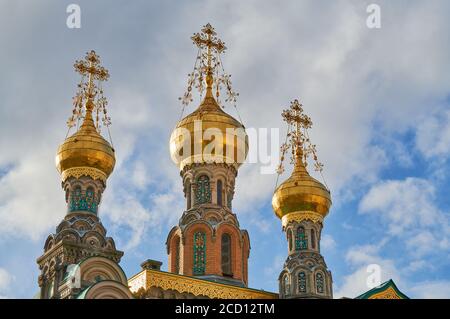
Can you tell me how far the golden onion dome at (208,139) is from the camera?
2634 cm

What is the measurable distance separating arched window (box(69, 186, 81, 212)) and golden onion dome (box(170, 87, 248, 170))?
3951 millimetres

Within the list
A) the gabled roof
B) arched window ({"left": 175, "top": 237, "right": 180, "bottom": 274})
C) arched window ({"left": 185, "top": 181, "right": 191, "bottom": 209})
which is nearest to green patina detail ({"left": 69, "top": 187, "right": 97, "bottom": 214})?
arched window ({"left": 175, "top": 237, "right": 180, "bottom": 274})

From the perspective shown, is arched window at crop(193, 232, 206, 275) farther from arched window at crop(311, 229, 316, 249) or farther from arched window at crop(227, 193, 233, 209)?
→ arched window at crop(311, 229, 316, 249)

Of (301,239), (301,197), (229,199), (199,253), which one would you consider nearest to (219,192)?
(229,199)

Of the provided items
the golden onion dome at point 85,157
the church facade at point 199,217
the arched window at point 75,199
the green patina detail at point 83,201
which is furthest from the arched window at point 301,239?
the arched window at point 75,199

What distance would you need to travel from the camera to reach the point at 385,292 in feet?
79.7

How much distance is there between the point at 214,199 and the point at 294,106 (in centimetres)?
489

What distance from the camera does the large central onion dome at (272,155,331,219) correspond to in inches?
1048

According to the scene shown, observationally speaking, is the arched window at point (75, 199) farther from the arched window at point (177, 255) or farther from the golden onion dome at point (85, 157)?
the arched window at point (177, 255)
